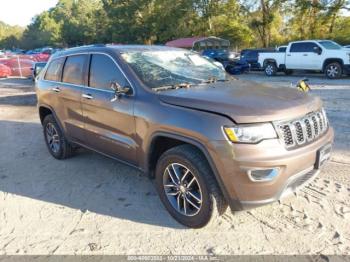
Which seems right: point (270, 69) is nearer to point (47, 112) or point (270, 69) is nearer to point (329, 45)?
point (329, 45)

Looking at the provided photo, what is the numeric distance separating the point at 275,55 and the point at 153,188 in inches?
617

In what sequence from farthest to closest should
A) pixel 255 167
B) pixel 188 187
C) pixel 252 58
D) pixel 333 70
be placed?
pixel 252 58 → pixel 333 70 → pixel 188 187 → pixel 255 167

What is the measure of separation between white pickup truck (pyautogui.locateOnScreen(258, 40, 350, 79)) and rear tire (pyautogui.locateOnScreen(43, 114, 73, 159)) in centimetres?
1344

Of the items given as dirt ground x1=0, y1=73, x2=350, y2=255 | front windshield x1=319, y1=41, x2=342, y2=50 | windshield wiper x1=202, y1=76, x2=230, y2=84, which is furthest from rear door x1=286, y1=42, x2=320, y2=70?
windshield wiper x1=202, y1=76, x2=230, y2=84

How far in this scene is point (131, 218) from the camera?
3885 mm

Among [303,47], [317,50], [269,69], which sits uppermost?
[303,47]

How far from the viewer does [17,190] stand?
4801mm

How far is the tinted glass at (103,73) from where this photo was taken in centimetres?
426

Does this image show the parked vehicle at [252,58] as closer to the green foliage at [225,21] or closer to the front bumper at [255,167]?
the green foliage at [225,21]

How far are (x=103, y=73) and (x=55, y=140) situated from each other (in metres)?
2.02

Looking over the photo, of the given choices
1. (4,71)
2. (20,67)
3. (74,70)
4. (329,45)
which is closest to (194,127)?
(74,70)

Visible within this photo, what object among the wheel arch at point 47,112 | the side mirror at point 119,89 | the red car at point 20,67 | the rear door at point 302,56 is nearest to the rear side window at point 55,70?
the wheel arch at point 47,112

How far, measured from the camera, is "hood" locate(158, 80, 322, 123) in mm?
3129

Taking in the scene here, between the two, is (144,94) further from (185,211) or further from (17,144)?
(17,144)
